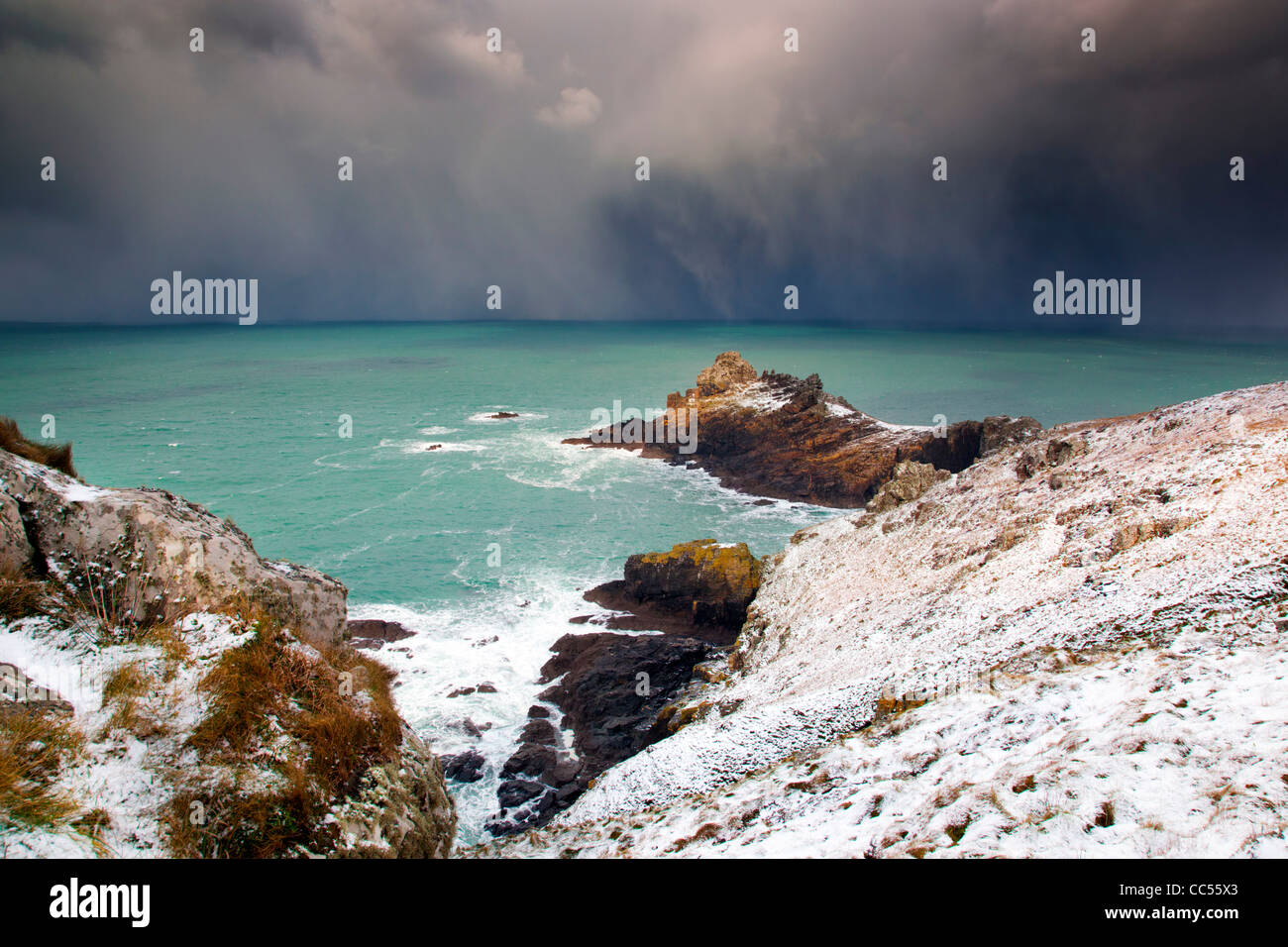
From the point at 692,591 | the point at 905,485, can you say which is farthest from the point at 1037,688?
the point at 692,591

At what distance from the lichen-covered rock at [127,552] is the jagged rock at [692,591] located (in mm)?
19794

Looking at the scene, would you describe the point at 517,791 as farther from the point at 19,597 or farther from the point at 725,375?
the point at 725,375

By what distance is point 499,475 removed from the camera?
54.2m

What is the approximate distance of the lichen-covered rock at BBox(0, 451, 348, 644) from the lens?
784 centimetres

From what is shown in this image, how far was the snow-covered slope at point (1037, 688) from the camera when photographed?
5961 mm

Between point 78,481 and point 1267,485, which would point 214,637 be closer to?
point 78,481

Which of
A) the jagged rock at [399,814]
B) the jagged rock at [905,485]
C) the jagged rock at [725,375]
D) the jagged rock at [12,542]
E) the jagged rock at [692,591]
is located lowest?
the jagged rock at [692,591]

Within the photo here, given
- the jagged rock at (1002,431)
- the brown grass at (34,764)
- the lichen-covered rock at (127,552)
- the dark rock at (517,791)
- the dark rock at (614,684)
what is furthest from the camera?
the jagged rock at (1002,431)

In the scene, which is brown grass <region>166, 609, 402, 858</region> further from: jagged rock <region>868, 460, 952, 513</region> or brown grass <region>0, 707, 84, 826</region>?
jagged rock <region>868, 460, 952, 513</region>

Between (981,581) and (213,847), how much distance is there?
14798 mm

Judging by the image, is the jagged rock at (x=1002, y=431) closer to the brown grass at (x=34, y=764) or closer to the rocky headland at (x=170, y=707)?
the rocky headland at (x=170, y=707)

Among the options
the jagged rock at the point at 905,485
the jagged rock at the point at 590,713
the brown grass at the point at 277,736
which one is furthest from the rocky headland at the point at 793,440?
the brown grass at the point at 277,736

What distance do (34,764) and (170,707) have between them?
1277mm
